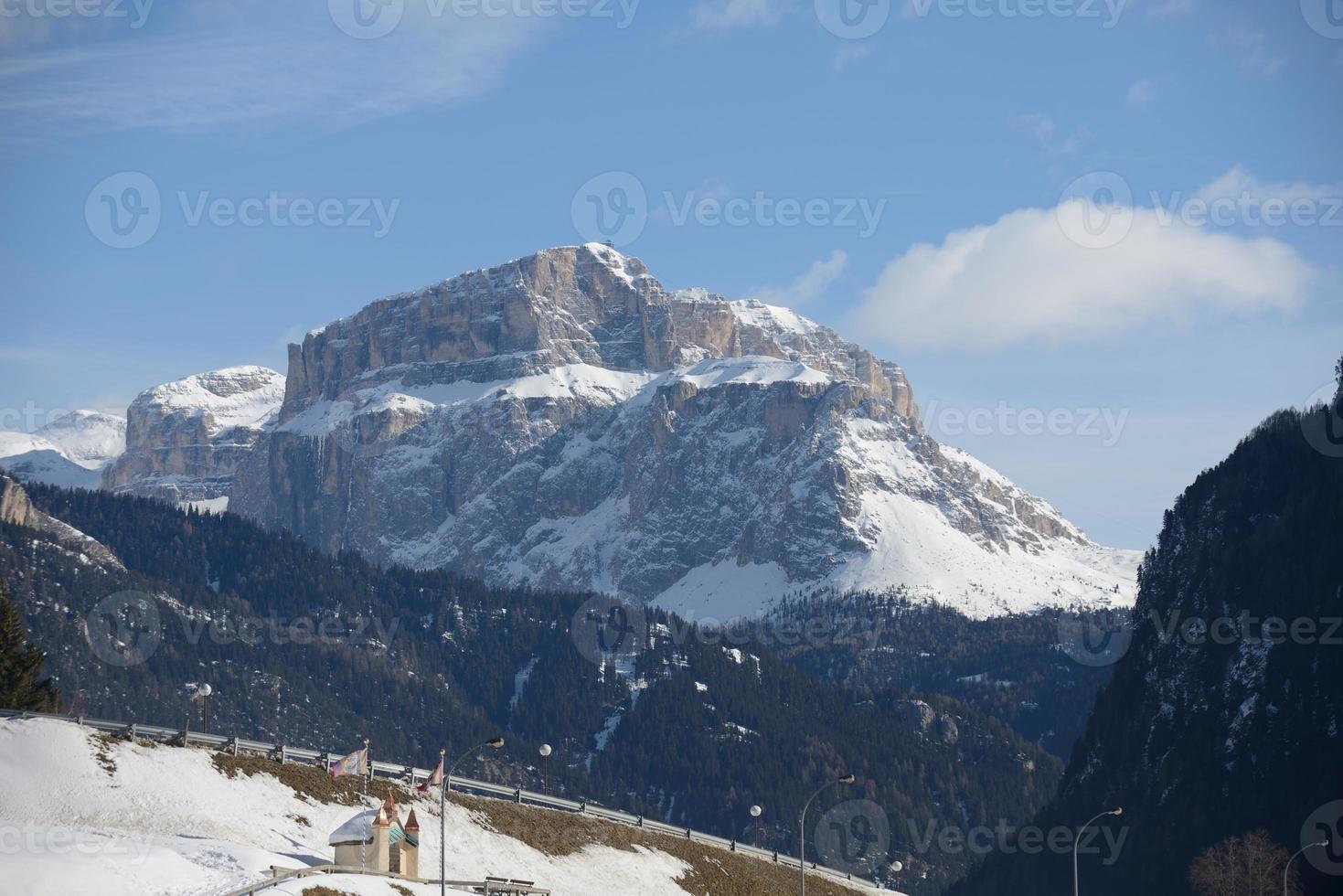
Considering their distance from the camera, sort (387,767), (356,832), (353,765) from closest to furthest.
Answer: (356,832) < (353,765) < (387,767)

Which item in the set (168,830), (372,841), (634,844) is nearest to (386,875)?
(372,841)

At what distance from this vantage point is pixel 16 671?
378 feet

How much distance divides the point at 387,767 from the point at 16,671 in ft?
86.4

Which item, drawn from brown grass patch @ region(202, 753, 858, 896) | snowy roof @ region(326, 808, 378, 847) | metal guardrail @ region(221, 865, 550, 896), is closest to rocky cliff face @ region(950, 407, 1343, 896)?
brown grass patch @ region(202, 753, 858, 896)

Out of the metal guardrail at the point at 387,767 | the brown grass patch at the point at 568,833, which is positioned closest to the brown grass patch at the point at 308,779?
the brown grass patch at the point at 568,833

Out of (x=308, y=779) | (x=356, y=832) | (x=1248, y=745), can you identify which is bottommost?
(x=356, y=832)

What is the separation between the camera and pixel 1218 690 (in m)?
192

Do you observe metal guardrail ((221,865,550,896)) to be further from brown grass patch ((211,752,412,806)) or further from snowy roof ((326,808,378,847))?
brown grass patch ((211,752,412,806))

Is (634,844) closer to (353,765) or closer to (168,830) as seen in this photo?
(353,765)

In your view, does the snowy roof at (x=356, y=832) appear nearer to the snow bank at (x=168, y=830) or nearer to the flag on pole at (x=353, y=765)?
the snow bank at (x=168, y=830)

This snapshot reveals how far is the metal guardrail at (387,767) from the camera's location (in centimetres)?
9594

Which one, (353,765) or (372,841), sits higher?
(353,765)

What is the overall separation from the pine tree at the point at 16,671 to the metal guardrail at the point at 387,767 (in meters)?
5.09

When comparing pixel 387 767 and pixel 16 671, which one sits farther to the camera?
pixel 16 671
